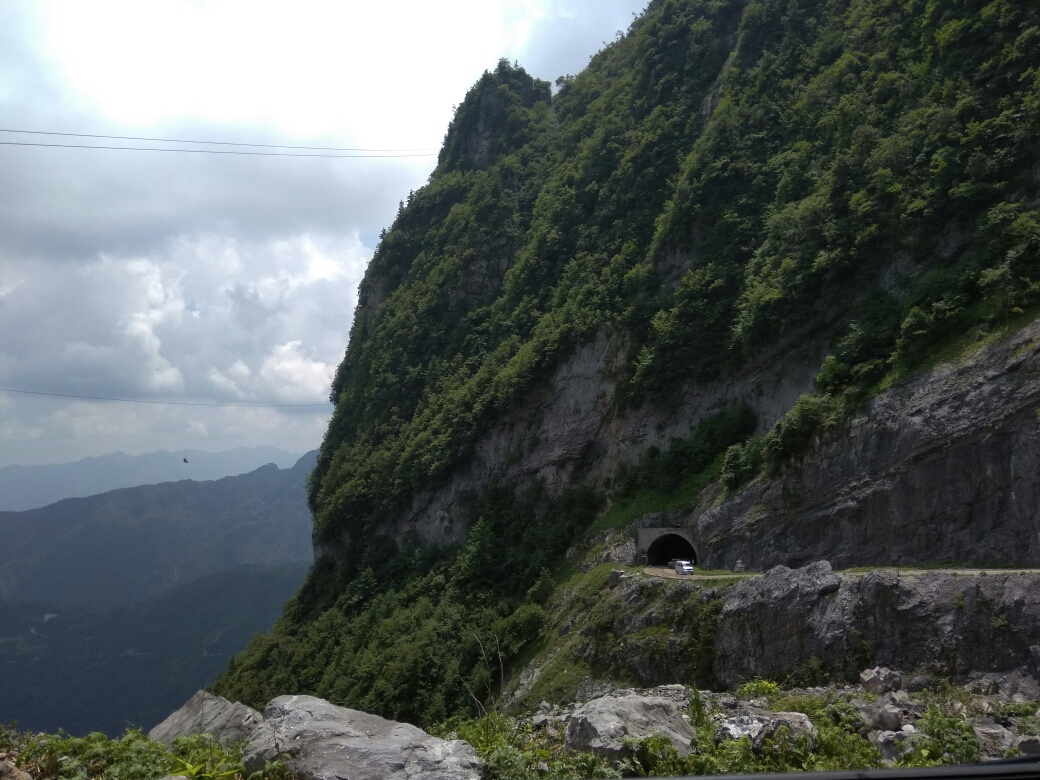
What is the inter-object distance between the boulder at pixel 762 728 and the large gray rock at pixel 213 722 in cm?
564

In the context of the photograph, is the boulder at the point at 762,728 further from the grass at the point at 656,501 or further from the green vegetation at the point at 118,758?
the grass at the point at 656,501

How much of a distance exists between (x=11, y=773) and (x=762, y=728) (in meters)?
7.58

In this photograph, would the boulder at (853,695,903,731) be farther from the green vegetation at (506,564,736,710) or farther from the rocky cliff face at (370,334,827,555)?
the rocky cliff face at (370,334,827,555)

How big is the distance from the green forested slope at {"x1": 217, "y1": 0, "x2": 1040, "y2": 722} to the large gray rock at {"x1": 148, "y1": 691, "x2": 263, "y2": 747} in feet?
17.5

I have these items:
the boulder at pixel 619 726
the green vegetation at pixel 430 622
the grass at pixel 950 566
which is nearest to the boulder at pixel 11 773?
the boulder at pixel 619 726

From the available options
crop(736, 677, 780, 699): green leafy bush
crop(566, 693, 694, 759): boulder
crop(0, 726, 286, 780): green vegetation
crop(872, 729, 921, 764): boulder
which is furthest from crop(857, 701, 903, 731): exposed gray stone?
crop(0, 726, 286, 780): green vegetation

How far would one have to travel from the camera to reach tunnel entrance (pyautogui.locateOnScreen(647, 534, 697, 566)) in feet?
91.2

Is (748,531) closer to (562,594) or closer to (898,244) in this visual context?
(562,594)

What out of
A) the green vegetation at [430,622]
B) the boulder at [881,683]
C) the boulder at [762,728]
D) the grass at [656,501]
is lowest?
the green vegetation at [430,622]

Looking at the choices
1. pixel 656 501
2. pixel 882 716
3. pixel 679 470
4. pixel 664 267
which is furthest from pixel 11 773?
pixel 664 267

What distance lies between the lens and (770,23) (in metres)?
44.4

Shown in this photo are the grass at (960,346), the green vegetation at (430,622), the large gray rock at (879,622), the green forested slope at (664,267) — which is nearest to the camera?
the large gray rock at (879,622)

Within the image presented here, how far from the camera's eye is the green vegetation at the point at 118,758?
268 inches

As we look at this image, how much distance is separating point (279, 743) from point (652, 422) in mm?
26983
